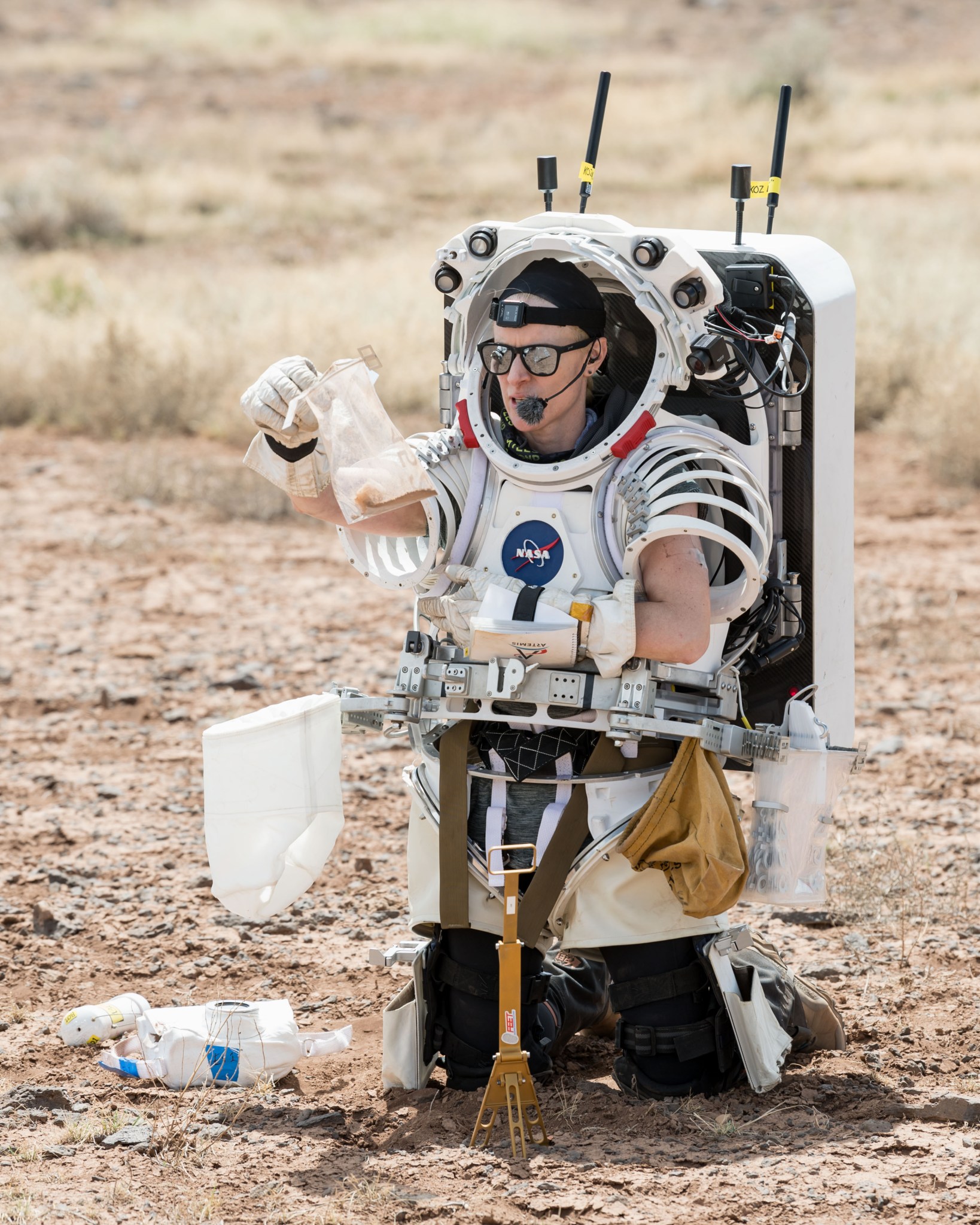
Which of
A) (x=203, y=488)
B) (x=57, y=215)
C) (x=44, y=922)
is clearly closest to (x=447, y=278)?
(x=44, y=922)

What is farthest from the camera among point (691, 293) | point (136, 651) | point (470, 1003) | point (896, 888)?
point (136, 651)

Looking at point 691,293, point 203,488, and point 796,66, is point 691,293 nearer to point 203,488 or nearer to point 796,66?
point 203,488

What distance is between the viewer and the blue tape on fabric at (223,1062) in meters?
4.30

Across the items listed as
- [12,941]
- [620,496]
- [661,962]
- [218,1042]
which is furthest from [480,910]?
[12,941]

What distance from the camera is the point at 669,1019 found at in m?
4.13

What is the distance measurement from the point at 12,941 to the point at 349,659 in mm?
3241

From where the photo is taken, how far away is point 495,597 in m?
3.94

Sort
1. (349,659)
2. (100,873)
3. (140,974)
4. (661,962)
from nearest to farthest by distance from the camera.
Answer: (661,962)
(140,974)
(100,873)
(349,659)

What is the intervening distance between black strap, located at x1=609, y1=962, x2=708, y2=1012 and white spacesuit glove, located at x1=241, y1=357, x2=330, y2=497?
57.2 inches

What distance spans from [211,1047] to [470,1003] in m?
0.69

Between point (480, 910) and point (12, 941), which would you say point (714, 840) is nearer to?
point (480, 910)

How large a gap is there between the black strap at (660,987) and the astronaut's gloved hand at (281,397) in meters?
1.58

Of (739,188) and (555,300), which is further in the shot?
(739,188)

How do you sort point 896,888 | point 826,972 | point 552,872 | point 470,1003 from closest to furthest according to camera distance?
point 552,872, point 470,1003, point 826,972, point 896,888
